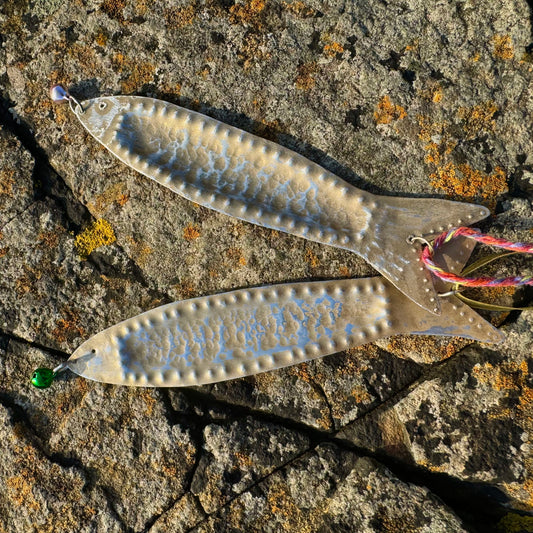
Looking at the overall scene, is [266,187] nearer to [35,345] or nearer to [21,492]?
[35,345]

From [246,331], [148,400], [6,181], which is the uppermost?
[6,181]

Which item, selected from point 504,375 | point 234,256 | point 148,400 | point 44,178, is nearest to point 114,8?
point 44,178

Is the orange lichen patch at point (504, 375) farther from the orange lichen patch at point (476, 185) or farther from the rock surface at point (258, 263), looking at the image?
the orange lichen patch at point (476, 185)

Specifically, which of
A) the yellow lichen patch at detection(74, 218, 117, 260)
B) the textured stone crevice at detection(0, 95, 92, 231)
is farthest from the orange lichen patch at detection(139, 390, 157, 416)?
the textured stone crevice at detection(0, 95, 92, 231)

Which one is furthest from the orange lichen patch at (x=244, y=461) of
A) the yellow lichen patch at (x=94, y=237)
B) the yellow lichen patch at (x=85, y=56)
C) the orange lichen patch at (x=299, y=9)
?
the orange lichen patch at (x=299, y=9)

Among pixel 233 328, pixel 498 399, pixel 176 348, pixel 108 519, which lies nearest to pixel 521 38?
pixel 498 399
